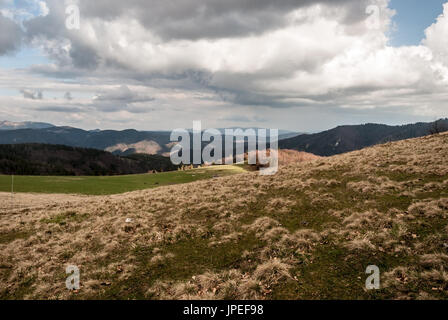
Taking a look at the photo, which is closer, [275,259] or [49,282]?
[275,259]

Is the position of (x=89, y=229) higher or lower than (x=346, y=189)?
lower

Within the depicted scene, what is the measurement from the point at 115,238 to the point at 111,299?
21.0ft

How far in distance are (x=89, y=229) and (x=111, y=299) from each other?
10.4 metres

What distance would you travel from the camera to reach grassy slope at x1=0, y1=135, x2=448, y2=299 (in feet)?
30.6

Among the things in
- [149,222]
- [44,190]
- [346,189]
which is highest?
[346,189]

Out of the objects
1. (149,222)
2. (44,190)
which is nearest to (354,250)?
(149,222)

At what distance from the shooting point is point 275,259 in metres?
10.9

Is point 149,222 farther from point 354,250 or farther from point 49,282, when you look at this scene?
point 354,250

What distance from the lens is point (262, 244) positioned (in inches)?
508

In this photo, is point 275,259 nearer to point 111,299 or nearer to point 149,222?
point 111,299

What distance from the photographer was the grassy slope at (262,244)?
934 centimetres
